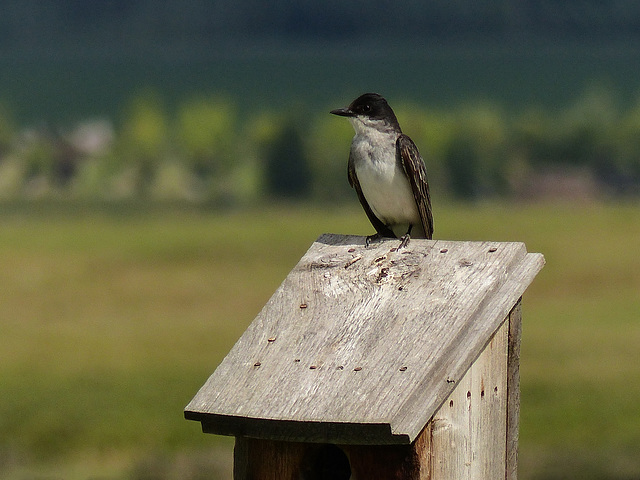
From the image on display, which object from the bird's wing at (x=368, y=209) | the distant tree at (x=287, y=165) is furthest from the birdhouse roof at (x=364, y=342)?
the distant tree at (x=287, y=165)

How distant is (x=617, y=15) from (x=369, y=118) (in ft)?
176

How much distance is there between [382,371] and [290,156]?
33040 millimetres

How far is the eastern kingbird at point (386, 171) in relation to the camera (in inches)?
199

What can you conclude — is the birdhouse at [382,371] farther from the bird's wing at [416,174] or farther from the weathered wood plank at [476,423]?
the bird's wing at [416,174]

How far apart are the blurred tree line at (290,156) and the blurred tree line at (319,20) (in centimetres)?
1685

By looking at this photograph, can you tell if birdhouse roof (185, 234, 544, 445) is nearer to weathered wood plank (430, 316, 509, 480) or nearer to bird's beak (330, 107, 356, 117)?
weathered wood plank (430, 316, 509, 480)

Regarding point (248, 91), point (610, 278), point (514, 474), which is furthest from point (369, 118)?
point (248, 91)

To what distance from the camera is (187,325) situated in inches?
782

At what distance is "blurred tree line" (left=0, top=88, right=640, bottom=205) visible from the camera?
35469 millimetres

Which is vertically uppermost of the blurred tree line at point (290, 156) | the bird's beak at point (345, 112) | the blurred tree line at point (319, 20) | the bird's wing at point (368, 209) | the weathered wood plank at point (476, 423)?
the bird's beak at point (345, 112)

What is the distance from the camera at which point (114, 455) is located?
1069 cm

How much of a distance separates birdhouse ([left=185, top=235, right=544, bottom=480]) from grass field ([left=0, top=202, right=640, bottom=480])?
514 cm

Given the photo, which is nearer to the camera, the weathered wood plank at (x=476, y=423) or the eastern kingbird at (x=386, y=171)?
the weathered wood plank at (x=476, y=423)

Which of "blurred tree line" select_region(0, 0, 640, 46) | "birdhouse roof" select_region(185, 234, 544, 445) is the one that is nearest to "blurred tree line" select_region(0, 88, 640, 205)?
"blurred tree line" select_region(0, 0, 640, 46)
